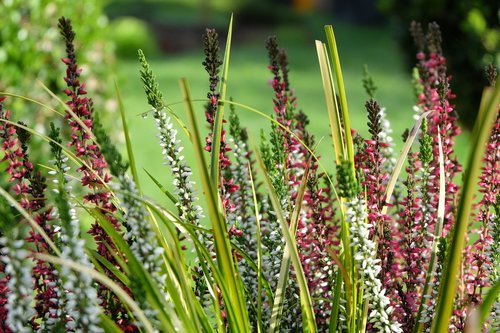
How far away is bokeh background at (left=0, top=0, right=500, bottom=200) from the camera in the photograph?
5.67m

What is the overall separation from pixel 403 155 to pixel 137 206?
86cm

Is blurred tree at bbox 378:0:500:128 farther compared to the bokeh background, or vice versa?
blurred tree at bbox 378:0:500:128

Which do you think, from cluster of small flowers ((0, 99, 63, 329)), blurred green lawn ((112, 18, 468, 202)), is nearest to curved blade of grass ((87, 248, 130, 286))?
cluster of small flowers ((0, 99, 63, 329))

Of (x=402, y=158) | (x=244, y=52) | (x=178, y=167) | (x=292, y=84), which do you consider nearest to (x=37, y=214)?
(x=178, y=167)

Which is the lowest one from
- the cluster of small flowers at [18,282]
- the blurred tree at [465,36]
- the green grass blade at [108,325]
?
the green grass blade at [108,325]

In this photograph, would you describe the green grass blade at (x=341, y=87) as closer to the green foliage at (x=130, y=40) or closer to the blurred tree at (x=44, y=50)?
the blurred tree at (x=44, y=50)

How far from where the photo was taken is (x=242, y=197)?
284cm

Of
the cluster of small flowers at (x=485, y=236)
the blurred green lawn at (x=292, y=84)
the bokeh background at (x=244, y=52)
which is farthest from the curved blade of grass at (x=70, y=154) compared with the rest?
the blurred green lawn at (x=292, y=84)

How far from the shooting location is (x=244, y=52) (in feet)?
53.0

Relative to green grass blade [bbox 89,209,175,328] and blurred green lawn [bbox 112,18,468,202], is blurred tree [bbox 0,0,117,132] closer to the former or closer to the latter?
blurred green lawn [bbox 112,18,468,202]

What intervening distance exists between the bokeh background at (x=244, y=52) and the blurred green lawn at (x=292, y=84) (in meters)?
0.03

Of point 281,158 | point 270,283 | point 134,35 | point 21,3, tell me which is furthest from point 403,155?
point 134,35

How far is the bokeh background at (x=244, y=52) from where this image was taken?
567cm

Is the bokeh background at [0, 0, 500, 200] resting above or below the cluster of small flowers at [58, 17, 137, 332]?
above
